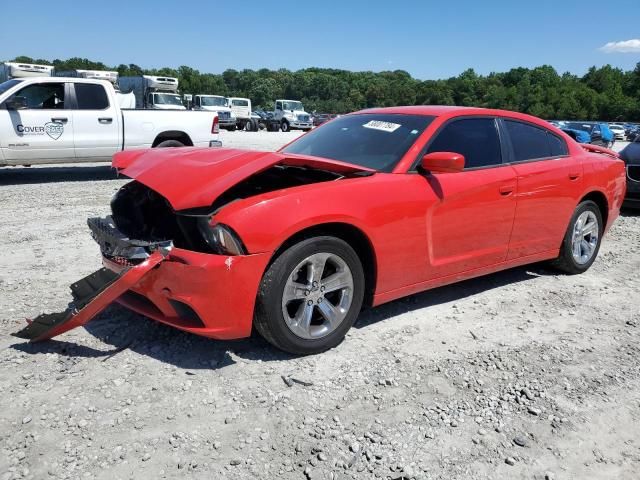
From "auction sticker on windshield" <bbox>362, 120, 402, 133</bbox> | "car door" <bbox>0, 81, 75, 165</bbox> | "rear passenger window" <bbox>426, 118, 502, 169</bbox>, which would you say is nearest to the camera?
"rear passenger window" <bbox>426, 118, 502, 169</bbox>

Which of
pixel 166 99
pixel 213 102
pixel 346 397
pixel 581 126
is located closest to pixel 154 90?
pixel 166 99

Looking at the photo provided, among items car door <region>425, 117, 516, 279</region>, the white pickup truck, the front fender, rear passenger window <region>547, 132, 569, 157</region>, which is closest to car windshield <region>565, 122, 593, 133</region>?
the white pickup truck

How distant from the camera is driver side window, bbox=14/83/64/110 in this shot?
9.25 meters

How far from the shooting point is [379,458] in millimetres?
2352

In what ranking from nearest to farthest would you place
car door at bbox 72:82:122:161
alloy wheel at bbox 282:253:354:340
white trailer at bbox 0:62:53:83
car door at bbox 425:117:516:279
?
alloy wheel at bbox 282:253:354:340 < car door at bbox 425:117:516:279 < car door at bbox 72:82:122:161 < white trailer at bbox 0:62:53:83

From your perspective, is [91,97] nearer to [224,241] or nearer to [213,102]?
[224,241]

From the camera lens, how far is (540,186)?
440cm

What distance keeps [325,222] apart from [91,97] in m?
8.47

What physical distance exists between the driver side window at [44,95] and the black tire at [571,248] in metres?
8.84

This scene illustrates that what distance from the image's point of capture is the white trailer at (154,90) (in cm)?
2552

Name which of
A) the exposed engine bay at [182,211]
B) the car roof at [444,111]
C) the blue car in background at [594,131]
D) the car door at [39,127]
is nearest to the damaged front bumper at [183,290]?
the exposed engine bay at [182,211]

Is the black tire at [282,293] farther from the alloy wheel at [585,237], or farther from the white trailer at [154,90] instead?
the white trailer at [154,90]

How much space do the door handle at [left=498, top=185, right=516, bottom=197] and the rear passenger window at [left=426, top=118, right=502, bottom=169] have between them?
0.21 metres

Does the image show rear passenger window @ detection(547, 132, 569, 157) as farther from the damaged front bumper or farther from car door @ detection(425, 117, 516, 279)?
the damaged front bumper
